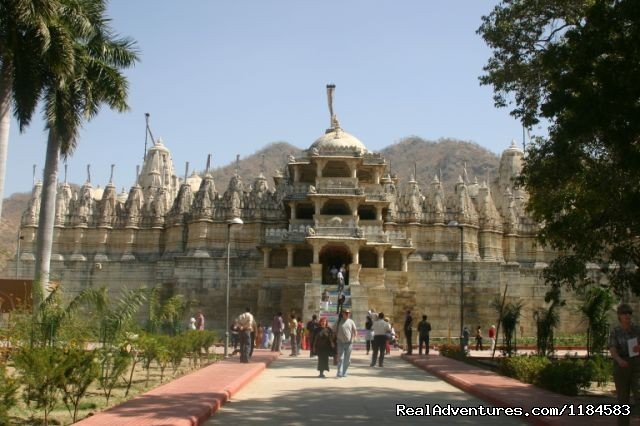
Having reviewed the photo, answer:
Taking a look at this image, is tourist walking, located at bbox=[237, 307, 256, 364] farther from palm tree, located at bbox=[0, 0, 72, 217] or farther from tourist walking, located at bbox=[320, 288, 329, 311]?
tourist walking, located at bbox=[320, 288, 329, 311]

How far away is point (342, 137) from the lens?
46.8 metres

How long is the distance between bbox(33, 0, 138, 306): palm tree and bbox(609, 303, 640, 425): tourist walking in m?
17.2

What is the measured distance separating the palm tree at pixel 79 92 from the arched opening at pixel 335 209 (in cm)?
2243

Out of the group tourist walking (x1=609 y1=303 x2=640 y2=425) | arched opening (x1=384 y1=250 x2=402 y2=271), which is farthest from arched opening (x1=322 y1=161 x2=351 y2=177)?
tourist walking (x1=609 y1=303 x2=640 y2=425)

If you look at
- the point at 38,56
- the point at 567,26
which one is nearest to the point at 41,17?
the point at 38,56

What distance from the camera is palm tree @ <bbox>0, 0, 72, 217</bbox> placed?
18.3 meters

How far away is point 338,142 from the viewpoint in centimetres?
4600

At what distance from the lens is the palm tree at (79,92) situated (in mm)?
22594

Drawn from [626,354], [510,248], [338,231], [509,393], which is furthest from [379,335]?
[510,248]

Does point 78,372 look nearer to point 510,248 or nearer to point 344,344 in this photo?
point 344,344

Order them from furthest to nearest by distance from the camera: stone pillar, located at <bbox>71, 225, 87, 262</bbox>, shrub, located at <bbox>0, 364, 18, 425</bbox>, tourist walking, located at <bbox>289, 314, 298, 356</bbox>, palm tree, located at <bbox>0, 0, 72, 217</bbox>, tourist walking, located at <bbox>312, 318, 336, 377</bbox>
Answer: stone pillar, located at <bbox>71, 225, 87, 262</bbox> < tourist walking, located at <bbox>289, 314, 298, 356</bbox> < tourist walking, located at <bbox>312, 318, 336, 377</bbox> < palm tree, located at <bbox>0, 0, 72, 217</bbox> < shrub, located at <bbox>0, 364, 18, 425</bbox>

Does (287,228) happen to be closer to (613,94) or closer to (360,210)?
(360,210)

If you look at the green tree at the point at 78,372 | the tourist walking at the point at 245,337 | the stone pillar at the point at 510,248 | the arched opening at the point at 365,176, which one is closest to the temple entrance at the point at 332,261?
the arched opening at the point at 365,176

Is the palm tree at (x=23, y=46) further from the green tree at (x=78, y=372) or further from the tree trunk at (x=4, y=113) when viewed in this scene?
the green tree at (x=78, y=372)
